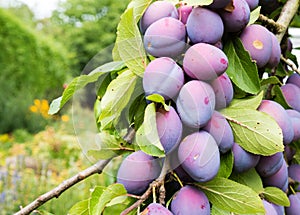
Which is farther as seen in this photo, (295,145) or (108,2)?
(108,2)

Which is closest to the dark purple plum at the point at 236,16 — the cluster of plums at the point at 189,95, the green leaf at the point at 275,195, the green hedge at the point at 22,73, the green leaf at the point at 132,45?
the cluster of plums at the point at 189,95

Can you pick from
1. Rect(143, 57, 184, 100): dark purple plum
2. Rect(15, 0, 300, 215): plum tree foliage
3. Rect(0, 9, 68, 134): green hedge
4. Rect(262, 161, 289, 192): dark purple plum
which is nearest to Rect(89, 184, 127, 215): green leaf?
Rect(15, 0, 300, 215): plum tree foliage

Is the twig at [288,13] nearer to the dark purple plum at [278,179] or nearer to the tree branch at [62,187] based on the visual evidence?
the dark purple plum at [278,179]

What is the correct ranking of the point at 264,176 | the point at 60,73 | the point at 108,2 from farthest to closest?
1. the point at 108,2
2. the point at 60,73
3. the point at 264,176

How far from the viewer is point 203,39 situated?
1.54ft

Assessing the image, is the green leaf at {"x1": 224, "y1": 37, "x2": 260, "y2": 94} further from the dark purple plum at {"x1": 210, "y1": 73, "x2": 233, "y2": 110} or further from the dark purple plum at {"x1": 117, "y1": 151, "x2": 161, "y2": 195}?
the dark purple plum at {"x1": 117, "y1": 151, "x2": 161, "y2": 195}

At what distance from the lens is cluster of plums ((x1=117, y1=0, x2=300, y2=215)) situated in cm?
44

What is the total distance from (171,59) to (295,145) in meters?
0.30

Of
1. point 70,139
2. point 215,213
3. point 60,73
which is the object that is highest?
point 215,213

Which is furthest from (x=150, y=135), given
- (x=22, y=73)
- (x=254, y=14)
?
(x=22, y=73)

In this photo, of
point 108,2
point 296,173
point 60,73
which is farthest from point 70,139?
point 108,2

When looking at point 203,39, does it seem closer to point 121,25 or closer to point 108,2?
point 121,25

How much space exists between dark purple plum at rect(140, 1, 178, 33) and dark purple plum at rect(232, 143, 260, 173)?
165 mm

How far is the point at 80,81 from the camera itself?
50 cm
